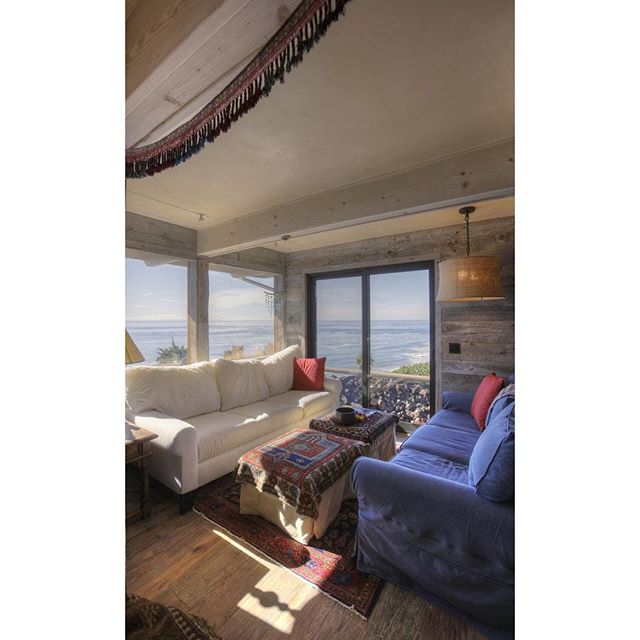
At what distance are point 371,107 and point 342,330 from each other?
3.21 meters

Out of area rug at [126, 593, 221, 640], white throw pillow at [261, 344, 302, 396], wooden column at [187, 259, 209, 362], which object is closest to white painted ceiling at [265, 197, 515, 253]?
wooden column at [187, 259, 209, 362]

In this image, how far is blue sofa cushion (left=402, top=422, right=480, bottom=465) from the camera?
7.12 feet

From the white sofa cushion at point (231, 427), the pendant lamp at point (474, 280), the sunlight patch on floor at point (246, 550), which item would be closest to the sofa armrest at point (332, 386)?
the white sofa cushion at point (231, 427)

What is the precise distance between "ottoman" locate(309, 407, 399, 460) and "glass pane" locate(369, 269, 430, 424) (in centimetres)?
101

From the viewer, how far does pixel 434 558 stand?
1.41 metres

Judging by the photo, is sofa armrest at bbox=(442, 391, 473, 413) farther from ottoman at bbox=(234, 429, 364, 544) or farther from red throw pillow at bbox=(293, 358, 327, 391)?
red throw pillow at bbox=(293, 358, 327, 391)

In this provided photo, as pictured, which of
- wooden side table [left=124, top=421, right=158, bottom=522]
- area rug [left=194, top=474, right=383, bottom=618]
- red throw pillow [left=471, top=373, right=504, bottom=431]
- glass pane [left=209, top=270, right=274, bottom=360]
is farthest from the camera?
glass pane [left=209, top=270, right=274, bottom=360]

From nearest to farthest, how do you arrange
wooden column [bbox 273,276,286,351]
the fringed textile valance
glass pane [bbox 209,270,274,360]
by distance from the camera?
the fringed textile valance < glass pane [bbox 209,270,274,360] < wooden column [bbox 273,276,286,351]

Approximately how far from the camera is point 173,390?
2814mm

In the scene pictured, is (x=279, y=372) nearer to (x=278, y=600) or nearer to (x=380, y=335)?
(x=380, y=335)

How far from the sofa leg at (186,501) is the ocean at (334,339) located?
1.63 meters

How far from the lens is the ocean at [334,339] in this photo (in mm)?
3387
